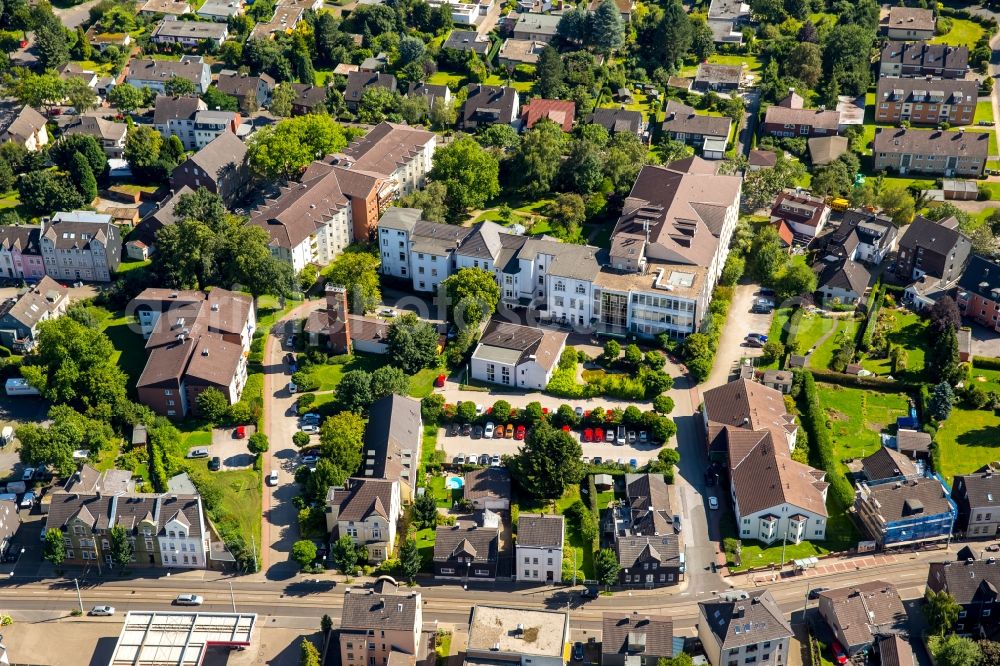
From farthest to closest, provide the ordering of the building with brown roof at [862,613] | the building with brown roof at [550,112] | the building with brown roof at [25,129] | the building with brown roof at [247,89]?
the building with brown roof at [247,89], the building with brown roof at [550,112], the building with brown roof at [25,129], the building with brown roof at [862,613]

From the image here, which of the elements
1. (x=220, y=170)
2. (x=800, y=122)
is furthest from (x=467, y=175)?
(x=800, y=122)

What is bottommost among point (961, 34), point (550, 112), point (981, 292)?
point (981, 292)

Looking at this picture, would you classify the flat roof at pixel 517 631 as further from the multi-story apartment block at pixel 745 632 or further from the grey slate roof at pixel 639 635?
the multi-story apartment block at pixel 745 632

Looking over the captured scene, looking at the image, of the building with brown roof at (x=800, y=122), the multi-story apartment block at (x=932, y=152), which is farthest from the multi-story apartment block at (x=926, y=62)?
the multi-story apartment block at (x=932, y=152)

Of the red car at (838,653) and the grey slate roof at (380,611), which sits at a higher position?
the grey slate roof at (380,611)

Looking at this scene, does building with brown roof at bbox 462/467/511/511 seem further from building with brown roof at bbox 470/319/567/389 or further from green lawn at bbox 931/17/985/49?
green lawn at bbox 931/17/985/49

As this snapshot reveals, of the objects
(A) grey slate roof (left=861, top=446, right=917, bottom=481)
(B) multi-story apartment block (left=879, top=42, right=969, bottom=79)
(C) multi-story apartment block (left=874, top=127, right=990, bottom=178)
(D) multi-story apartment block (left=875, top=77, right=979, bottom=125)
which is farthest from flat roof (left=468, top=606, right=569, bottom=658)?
(B) multi-story apartment block (left=879, top=42, right=969, bottom=79)

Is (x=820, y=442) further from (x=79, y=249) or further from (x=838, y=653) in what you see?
(x=79, y=249)
